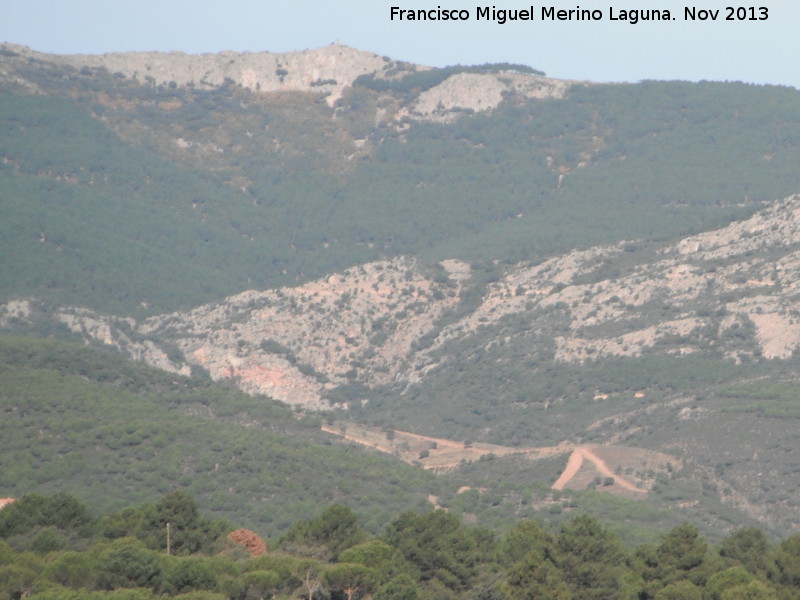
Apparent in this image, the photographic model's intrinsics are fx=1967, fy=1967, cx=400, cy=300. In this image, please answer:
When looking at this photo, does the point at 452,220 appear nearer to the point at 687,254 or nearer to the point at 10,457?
the point at 687,254

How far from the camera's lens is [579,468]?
106m

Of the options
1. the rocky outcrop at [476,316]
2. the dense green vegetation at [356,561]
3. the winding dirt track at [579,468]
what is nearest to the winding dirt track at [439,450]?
the winding dirt track at [579,468]

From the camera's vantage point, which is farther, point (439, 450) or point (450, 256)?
point (450, 256)

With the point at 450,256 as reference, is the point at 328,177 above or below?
above

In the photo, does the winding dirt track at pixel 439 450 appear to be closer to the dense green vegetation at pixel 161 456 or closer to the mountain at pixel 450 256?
the mountain at pixel 450 256

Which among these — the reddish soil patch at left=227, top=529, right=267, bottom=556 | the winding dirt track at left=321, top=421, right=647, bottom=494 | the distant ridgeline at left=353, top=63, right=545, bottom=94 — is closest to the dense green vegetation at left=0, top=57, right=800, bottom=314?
the distant ridgeline at left=353, top=63, right=545, bottom=94

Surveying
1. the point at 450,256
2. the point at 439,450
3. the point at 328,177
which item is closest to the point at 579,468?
the point at 439,450

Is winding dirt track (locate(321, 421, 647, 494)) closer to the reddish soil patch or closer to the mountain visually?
the mountain

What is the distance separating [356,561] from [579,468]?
44178 mm

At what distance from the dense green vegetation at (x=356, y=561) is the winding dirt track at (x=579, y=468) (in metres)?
32.2

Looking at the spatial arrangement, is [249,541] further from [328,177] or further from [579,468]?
[328,177]

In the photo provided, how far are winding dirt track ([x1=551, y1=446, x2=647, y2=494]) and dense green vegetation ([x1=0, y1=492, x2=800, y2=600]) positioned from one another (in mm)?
32192

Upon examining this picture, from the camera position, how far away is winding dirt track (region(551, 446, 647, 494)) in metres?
102

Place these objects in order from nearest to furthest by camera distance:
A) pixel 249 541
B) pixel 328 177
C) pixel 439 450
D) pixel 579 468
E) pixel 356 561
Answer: pixel 356 561 < pixel 249 541 < pixel 579 468 < pixel 439 450 < pixel 328 177
